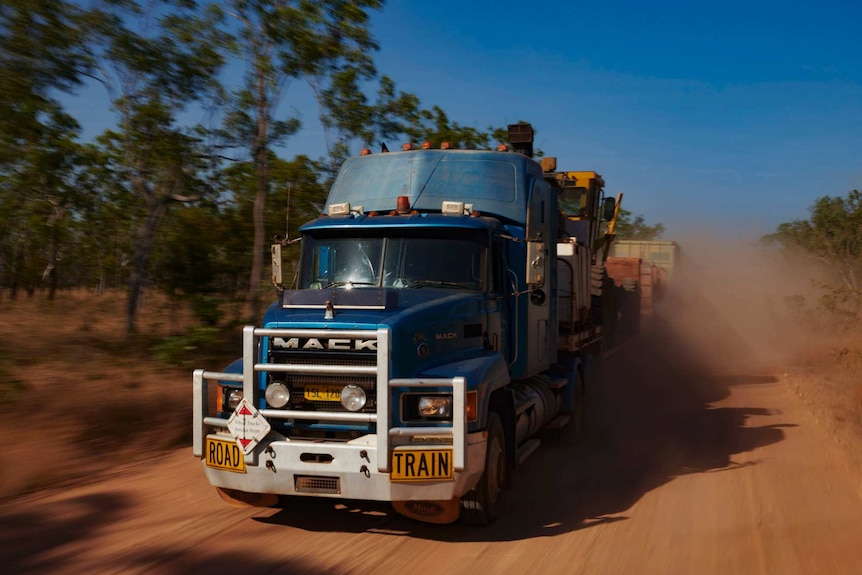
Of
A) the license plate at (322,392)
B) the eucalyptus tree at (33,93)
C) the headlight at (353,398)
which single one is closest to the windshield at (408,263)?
the license plate at (322,392)

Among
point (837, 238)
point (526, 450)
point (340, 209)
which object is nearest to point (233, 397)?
point (340, 209)

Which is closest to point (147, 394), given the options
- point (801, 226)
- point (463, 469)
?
point (463, 469)

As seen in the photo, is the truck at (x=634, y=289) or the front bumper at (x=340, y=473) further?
the truck at (x=634, y=289)

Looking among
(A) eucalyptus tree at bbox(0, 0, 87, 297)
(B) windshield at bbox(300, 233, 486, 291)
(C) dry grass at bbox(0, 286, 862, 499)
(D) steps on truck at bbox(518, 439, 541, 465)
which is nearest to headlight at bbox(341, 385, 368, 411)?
(B) windshield at bbox(300, 233, 486, 291)

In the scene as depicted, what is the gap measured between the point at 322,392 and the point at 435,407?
0.87 m

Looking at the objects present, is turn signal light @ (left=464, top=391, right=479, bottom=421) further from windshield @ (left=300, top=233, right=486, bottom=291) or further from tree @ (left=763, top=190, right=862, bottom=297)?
tree @ (left=763, top=190, right=862, bottom=297)

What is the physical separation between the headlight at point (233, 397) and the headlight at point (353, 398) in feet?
2.96

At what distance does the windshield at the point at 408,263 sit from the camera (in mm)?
6777

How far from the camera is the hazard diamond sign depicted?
558cm

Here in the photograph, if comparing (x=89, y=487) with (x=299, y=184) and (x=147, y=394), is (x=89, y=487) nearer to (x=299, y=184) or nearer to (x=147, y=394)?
(x=147, y=394)

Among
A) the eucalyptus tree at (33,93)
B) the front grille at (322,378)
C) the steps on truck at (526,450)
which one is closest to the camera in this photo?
the front grille at (322,378)

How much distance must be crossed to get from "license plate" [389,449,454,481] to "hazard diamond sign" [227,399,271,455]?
3.24 ft

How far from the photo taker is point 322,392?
580 cm

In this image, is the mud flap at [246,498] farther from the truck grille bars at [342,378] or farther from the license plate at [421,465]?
the license plate at [421,465]
